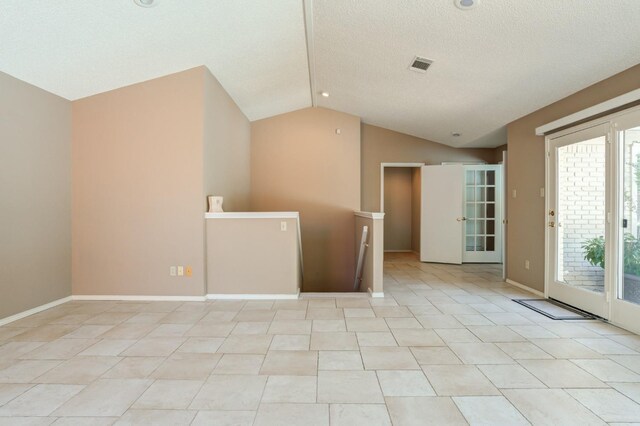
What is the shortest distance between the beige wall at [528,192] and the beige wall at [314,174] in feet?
8.65

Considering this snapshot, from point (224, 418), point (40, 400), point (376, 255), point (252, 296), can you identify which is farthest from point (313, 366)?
point (376, 255)

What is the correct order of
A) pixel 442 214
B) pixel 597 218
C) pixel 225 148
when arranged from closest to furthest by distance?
pixel 597 218
pixel 225 148
pixel 442 214

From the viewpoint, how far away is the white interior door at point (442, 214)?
22.7 ft

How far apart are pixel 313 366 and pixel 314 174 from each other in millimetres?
4554

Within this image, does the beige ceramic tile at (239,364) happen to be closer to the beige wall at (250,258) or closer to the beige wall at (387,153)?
the beige wall at (250,258)

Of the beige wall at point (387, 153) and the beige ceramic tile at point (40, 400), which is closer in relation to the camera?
the beige ceramic tile at point (40, 400)

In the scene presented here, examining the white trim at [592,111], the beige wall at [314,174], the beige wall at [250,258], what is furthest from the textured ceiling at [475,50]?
the beige wall at [250,258]

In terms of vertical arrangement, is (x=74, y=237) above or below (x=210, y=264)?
above

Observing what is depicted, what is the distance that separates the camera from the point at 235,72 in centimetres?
452

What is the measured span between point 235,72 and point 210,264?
8.31ft

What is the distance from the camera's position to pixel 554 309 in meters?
3.78

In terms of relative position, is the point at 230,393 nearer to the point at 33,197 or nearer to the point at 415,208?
the point at 33,197

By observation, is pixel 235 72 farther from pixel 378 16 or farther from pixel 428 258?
pixel 428 258

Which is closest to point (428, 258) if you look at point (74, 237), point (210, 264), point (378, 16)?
point (210, 264)
